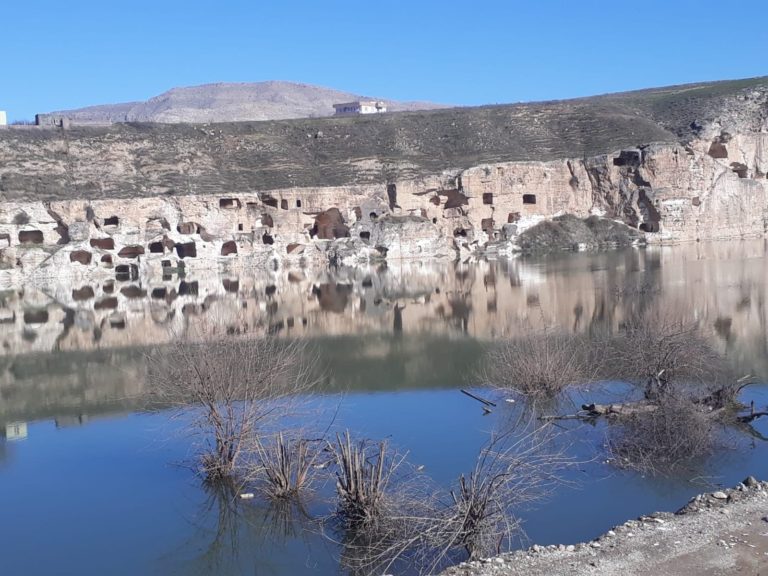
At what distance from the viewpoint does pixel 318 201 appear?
181ft

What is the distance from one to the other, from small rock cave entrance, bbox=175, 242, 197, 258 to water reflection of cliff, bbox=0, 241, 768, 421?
7249mm

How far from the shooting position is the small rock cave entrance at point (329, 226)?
185 ft

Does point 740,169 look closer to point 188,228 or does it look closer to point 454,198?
point 454,198

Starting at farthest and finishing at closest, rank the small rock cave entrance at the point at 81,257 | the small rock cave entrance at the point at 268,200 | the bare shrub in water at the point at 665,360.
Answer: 1. the small rock cave entrance at the point at 268,200
2. the small rock cave entrance at the point at 81,257
3. the bare shrub in water at the point at 665,360

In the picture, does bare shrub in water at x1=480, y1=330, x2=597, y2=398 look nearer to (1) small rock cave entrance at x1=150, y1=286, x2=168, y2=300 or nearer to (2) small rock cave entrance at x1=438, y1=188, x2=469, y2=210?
(1) small rock cave entrance at x1=150, y1=286, x2=168, y2=300

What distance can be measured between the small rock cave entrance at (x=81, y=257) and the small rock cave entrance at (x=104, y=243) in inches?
36.3

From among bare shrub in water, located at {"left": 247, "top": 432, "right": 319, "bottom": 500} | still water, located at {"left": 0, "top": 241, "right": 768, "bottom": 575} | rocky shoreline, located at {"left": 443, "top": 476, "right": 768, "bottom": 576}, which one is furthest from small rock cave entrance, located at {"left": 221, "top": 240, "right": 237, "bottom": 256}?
rocky shoreline, located at {"left": 443, "top": 476, "right": 768, "bottom": 576}

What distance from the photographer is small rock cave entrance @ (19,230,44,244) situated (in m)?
49.8

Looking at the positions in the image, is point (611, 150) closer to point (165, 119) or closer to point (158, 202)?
point (158, 202)

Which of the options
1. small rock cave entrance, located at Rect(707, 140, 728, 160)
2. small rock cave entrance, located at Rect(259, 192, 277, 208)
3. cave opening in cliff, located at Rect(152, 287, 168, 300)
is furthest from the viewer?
small rock cave entrance, located at Rect(707, 140, 728, 160)

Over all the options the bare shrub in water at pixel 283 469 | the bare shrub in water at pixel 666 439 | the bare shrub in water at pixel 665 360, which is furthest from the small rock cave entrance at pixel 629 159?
the bare shrub in water at pixel 283 469

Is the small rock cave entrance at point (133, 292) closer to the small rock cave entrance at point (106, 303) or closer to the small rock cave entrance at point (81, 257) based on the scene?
the small rock cave entrance at point (106, 303)

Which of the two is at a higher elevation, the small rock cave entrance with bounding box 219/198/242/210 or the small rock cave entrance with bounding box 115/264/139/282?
the small rock cave entrance with bounding box 219/198/242/210

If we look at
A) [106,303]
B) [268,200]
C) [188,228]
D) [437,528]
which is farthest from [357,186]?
[437,528]
